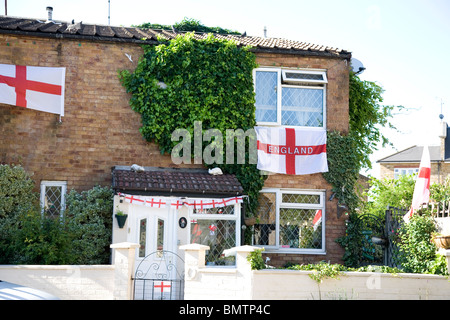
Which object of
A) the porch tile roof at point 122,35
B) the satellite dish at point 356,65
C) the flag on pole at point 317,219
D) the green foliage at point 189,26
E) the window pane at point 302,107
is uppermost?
the green foliage at point 189,26

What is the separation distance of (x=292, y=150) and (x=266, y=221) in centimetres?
200

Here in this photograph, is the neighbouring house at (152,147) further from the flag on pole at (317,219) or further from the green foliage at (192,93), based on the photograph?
the green foliage at (192,93)

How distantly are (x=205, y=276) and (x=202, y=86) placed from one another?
5.97 meters

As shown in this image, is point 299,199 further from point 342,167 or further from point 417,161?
point 417,161

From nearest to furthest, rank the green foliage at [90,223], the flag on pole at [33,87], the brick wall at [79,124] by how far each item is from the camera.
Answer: the green foliage at [90,223], the flag on pole at [33,87], the brick wall at [79,124]

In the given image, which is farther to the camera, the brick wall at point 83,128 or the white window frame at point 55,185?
the brick wall at point 83,128

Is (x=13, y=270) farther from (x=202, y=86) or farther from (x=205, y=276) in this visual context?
(x=202, y=86)

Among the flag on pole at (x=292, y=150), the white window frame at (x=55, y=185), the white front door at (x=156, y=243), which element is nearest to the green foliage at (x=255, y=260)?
the white front door at (x=156, y=243)

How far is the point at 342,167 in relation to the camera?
15.1 m

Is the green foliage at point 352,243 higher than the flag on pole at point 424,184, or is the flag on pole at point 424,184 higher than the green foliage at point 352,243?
the flag on pole at point 424,184

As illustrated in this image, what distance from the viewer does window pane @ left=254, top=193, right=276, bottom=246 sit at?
Result: 14.7 m

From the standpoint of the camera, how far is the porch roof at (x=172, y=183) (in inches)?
513

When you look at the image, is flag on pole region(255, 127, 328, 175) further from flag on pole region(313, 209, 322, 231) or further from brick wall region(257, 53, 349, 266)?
flag on pole region(313, 209, 322, 231)

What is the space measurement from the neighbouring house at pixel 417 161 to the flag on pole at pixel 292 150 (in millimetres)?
29278
